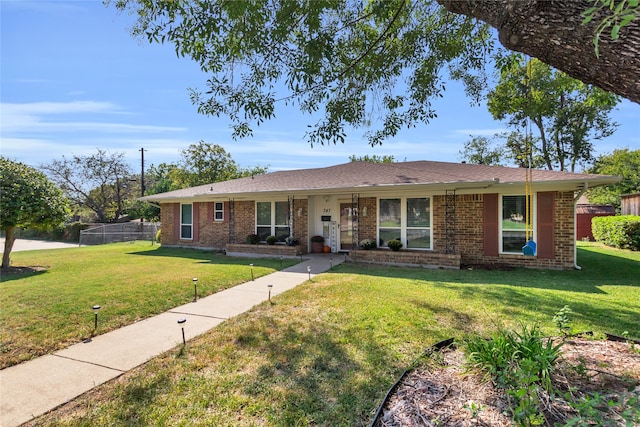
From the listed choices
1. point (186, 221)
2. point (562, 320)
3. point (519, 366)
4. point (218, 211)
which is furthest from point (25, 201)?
point (562, 320)

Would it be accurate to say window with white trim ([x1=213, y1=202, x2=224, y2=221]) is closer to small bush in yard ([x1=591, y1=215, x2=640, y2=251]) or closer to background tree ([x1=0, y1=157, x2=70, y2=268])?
background tree ([x1=0, y1=157, x2=70, y2=268])

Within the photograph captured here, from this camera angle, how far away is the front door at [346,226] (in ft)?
42.4

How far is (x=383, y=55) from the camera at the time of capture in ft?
19.6

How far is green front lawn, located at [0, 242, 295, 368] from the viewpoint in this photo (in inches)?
169

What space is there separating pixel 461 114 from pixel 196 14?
638 centimetres

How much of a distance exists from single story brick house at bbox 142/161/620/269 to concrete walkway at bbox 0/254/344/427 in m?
6.47

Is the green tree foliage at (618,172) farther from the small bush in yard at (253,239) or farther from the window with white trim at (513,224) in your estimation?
the small bush in yard at (253,239)

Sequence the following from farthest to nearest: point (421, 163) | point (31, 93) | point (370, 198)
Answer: point (421, 163), point (370, 198), point (31, 93)

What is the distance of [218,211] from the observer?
49.4 feet

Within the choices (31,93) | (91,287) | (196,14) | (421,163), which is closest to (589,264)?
(421,163)

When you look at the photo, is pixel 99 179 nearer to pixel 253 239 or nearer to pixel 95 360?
pixel 253 239

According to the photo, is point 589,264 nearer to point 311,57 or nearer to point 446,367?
point 446,367

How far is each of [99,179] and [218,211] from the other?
83.3 ft

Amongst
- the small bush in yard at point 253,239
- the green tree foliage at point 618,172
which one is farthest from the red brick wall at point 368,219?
the green tree foliage at point 618,172
